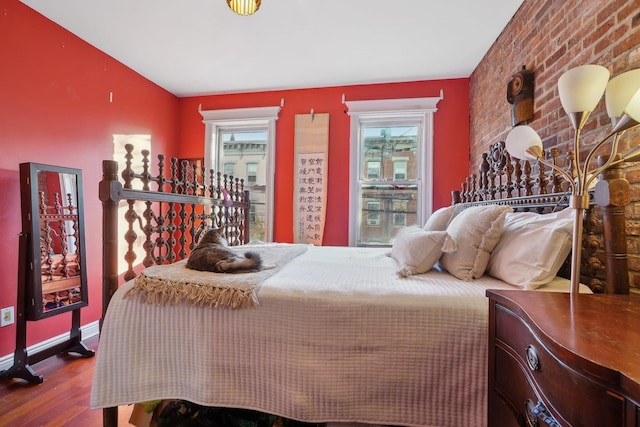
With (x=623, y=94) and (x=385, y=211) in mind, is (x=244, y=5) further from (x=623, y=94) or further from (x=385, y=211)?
(x=385, y=211)

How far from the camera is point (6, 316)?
199 centimetres

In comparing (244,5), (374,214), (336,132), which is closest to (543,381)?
(244,5)

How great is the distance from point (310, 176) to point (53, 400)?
268 cm

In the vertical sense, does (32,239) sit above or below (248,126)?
below

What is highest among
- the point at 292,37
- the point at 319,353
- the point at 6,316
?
the point at 292,37

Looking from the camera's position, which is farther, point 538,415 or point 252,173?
point 252,173

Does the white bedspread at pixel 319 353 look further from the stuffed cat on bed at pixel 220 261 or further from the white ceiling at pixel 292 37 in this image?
the white ceiling at pixel 292 37

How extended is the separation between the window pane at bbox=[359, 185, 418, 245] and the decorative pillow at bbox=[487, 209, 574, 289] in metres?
1.97

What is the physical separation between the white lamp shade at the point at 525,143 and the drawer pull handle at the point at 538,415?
0.84 metres

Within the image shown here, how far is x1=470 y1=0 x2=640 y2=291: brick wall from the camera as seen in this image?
1.16 meters

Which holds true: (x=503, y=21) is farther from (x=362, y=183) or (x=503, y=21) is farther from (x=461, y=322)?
(x=461, y=322)

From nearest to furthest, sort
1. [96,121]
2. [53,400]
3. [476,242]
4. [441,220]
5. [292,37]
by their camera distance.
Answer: [476,242] < [53,400] < [441,220] < [292,37] < [96,121]

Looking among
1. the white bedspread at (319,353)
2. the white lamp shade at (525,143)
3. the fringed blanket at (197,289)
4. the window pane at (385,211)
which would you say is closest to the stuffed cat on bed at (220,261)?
the fringed blanket at (197,289)

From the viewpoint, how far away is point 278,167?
11.4 ft
